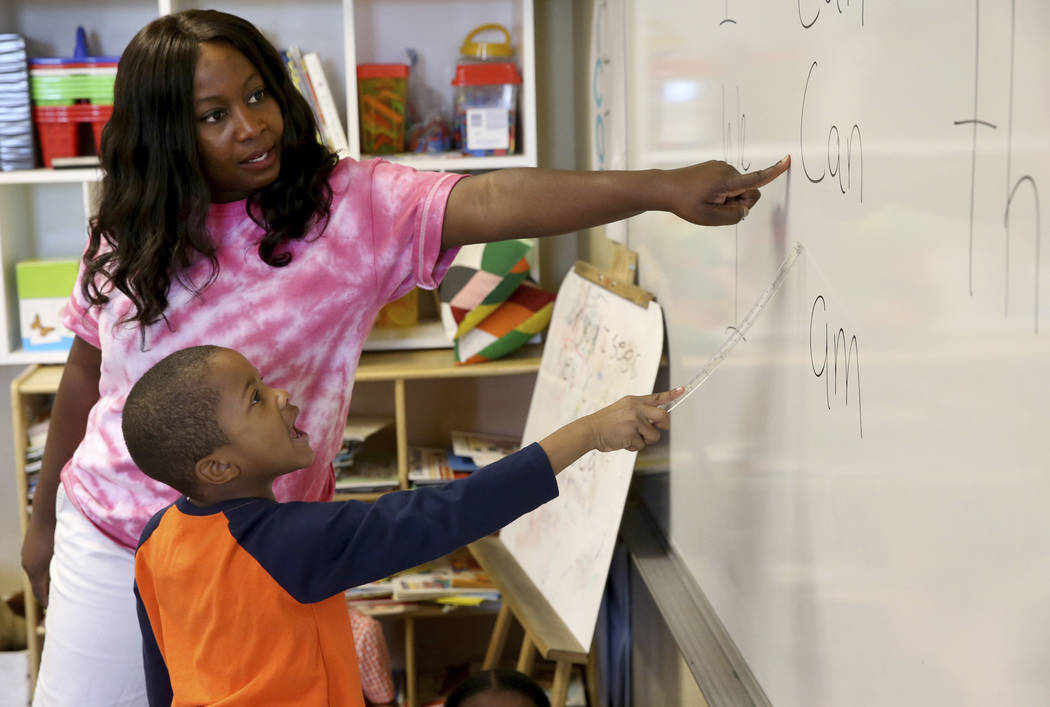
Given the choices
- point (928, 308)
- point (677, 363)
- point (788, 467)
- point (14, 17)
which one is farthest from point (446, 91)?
point (928, 308)

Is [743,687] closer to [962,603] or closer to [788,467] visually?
[788,467]

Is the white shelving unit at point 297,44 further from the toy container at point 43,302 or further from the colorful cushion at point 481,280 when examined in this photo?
the colorful cushion at point 481,280

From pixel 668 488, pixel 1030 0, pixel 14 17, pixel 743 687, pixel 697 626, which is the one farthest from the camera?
pixel 14 17

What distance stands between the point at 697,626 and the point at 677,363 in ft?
1.33

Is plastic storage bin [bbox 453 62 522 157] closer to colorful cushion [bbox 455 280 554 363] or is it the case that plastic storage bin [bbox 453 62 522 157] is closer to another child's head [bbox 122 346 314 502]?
colorful cushion [bbox 455 280 554 363]

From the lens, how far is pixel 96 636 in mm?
1311

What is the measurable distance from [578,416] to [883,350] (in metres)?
1.17

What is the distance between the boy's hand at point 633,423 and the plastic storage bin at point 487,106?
64.0 inches

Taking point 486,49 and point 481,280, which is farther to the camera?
point 486,49

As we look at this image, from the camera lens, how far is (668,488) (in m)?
1.75

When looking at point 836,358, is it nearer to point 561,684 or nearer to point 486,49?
point 561,684

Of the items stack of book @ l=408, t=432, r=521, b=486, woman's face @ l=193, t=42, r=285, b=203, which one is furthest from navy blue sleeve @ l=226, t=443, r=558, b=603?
stack of book @ l=408, t=432, r=521, b=486

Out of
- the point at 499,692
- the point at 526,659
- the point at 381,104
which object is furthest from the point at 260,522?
the point at 381,104

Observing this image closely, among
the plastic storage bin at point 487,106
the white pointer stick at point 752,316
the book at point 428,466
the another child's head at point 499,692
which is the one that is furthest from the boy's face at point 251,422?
the plastic storage bin at point 487,106
